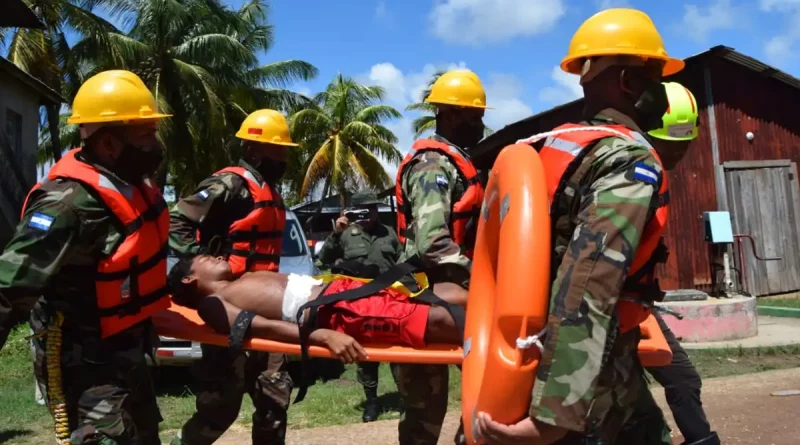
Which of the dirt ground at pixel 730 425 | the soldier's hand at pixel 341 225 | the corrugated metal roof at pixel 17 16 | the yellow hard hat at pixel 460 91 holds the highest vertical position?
the corrugated metal roof at pixel 17 16

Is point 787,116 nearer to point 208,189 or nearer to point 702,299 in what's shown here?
point 702,299

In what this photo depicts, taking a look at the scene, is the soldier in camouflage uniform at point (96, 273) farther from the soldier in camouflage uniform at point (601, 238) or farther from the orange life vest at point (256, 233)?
the soldier in camouflage uniform at point (601, 238)

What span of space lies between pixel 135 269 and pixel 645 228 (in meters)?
2.09

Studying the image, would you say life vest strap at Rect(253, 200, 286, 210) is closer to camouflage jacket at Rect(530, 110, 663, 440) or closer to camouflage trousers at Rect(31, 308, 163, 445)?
camouflage trousers at Rect(31, 308, 163, 445)

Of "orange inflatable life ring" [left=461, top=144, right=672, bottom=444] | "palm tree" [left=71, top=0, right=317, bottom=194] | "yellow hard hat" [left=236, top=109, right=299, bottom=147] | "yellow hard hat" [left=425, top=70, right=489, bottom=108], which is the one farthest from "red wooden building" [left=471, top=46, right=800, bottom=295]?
"palm tree" [left=71, top=0, right=317, bottom=194]

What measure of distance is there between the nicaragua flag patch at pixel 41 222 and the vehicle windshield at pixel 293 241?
5197 mm

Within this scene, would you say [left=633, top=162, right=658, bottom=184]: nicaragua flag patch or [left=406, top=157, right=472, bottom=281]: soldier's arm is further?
[left=406, top=157, right=472, bottom=281]: soldier's arm

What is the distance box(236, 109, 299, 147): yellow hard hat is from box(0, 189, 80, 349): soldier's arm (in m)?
1.99

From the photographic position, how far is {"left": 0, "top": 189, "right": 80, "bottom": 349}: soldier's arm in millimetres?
2701

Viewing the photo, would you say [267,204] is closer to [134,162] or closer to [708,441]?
[134,162]

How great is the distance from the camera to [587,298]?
6.23 feet

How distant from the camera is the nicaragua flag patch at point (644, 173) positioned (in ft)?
6.45

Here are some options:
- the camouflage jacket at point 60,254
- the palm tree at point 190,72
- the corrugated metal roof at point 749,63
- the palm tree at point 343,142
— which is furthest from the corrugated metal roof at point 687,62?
the palm tree at point 343,142

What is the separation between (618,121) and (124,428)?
2.18 metres
